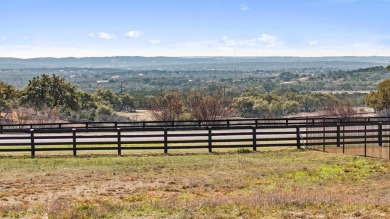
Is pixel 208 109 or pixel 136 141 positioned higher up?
pixel 208 109

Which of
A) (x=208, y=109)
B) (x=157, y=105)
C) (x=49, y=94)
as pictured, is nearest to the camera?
(x=208, y=109)

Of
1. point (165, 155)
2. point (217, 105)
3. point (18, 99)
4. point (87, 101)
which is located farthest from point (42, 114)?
point (165, 155)

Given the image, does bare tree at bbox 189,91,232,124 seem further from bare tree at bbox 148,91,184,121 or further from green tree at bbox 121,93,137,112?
green tree at bbox 121,93,137,112

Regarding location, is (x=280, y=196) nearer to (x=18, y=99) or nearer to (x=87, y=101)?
(x=18, y=99)

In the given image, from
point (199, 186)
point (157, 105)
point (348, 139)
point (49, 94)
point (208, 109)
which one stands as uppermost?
point (49, 94)

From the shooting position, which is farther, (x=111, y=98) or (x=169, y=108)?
(x=111, y=98)

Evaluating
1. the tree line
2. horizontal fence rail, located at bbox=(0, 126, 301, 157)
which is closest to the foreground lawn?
horizontal fence rail, located at bbox=(0, 126, 301, 157)

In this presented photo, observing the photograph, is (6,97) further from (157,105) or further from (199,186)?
(199,186)

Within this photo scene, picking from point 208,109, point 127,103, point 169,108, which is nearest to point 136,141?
→ point 208,109

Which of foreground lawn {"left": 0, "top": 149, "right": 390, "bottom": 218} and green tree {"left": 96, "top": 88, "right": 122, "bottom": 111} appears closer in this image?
foreground lawn {"left": 0, "top": 149, "right": 390, "bottom": 218}

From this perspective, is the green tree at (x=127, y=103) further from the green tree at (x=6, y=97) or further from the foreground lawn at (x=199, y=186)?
the foreground lawn at (x=199, y=186)

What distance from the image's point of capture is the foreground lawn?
35.8ft

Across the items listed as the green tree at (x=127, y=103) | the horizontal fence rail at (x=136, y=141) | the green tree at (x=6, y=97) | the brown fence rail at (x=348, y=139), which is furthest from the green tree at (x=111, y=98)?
the brown fence rail at (x=348, y=139)

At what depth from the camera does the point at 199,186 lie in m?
15.1
